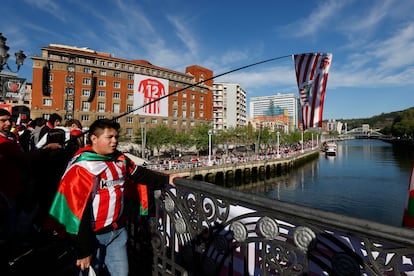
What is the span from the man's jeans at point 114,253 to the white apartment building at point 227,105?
8361 cm

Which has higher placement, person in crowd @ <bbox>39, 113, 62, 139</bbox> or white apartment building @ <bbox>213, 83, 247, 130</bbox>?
white apartment building @ <bbox>213, 83, 247, 130</bbox>

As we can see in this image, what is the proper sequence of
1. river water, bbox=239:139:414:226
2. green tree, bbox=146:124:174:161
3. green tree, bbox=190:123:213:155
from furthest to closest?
green tree, bbox=190:123:213:155, green tree, bbox=146:124:174:161, river water, bbox=239:139:414:226

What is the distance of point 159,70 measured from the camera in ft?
185

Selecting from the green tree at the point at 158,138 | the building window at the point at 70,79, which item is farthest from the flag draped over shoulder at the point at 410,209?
the building window at the point at 70,79

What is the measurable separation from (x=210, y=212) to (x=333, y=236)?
1.02 meters

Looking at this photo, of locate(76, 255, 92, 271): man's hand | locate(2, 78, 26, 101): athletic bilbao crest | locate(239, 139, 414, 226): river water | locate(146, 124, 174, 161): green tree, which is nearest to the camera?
locate(76, 255, 92, 271): man's hand

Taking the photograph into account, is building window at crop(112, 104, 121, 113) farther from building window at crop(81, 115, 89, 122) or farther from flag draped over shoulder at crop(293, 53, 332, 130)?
flag draped over shoulder at crop(293, 53, 332, 130)

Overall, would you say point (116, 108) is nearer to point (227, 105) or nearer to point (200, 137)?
point (200, 137)

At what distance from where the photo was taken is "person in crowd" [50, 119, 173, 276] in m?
1.95

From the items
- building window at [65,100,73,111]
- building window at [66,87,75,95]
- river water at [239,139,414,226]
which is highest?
building window at [66,87,75,95]

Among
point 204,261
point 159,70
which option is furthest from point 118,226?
point 159,70

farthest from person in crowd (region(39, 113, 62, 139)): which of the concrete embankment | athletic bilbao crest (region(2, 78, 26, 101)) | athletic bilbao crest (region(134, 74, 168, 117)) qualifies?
the concrete embankment

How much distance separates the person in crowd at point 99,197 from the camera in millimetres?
1945

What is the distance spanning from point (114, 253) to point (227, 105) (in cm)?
9035
